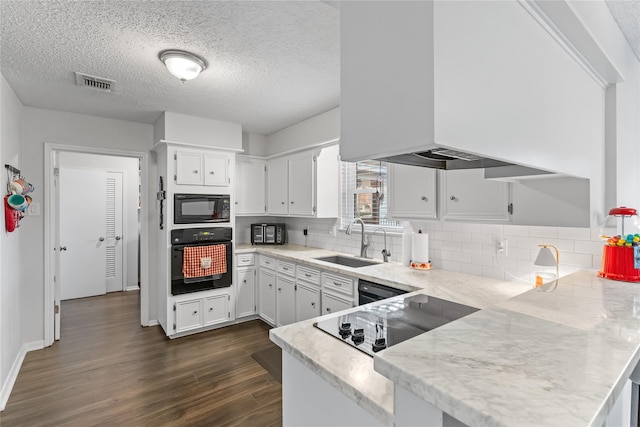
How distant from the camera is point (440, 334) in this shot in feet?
3.00

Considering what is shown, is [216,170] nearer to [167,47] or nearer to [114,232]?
[167,47]

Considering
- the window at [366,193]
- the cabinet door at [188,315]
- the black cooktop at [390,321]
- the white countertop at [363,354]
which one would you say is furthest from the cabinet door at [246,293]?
the black cooktop at [390,321]

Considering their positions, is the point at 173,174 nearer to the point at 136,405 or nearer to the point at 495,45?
the point at 136,405

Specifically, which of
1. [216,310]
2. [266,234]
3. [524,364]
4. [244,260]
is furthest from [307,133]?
[524,364]

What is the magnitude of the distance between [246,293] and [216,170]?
1571 mm

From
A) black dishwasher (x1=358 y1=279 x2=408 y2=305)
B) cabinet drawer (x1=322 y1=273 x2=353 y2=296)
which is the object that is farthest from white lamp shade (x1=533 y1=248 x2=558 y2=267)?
cabinet drawer (x1=322 y1=273 x2=353 y2=296)

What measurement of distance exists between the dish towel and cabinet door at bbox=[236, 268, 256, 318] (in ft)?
0.98

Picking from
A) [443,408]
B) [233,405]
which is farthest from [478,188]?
[233,405]

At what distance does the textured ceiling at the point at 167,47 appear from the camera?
1732 mm

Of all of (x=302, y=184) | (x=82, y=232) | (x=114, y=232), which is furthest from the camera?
(x=114, y=232)

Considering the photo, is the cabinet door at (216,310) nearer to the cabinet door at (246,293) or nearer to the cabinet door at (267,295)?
the cabinet door at (246,293)

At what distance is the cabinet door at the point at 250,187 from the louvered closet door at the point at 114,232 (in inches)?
107

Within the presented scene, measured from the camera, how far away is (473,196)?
81.8 inches

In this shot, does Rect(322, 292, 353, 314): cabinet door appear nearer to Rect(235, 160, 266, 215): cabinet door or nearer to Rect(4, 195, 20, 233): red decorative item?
Rect(235, 160, 266, 215): cabinet door
